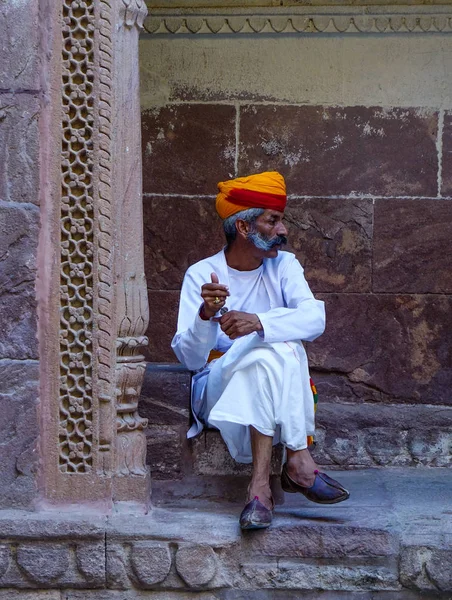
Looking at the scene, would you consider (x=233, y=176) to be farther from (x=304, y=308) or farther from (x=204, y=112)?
(x=304, y=308)

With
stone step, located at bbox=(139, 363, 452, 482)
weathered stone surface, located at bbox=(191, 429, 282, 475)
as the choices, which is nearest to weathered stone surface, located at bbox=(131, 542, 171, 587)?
weathered stone surface, located at bbox=(191, 429, 282, 475)

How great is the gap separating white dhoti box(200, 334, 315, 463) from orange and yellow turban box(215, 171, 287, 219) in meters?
0.65

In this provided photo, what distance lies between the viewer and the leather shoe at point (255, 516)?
4402 millimetres

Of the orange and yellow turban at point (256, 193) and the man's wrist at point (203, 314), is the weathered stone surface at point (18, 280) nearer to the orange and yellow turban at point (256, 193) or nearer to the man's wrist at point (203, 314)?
the man's wrist at point (203, 314)

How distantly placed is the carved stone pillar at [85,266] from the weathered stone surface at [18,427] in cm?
6

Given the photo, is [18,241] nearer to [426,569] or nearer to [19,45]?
[19,45]

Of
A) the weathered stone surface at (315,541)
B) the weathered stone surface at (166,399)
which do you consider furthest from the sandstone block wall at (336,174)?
the weathered stone surface at (315,541)

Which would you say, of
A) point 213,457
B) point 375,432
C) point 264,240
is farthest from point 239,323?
point 375,432

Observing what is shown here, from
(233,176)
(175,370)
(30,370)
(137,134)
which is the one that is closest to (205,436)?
(175,370)

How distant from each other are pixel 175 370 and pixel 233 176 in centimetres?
129

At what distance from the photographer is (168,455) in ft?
16.7

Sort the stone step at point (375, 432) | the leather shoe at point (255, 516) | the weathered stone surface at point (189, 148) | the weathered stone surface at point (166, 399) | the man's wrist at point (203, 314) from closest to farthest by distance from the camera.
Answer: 1. the leather shoe at point (255, 516)
2. the man's wrist at point (203, 314)
3. the weathered stone surface at point (166, 399)
4. the stone step at point (375, 432)
5. the weathered stone surface at point (189, 148)

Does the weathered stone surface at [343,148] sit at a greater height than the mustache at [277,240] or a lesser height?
greater

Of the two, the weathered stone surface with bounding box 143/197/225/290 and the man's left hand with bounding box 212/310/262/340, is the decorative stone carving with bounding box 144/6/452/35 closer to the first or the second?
the weathered stone surface with bounding box 143/197/225/290
